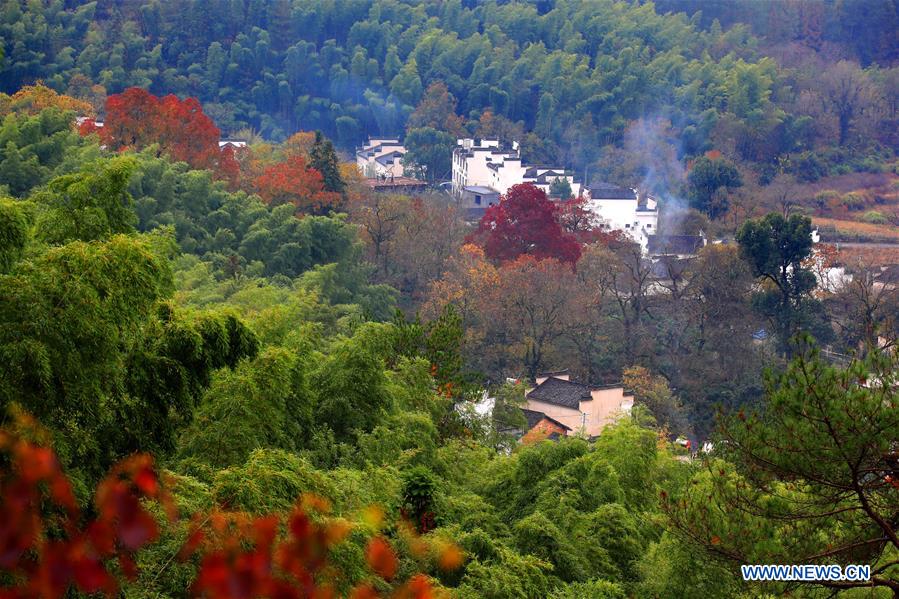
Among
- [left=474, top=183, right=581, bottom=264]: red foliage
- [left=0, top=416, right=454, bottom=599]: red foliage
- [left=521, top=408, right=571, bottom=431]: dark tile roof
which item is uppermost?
[left=0, top=416, right=454, bottom=599]: red foliage

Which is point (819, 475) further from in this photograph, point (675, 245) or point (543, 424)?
point (675, 245)

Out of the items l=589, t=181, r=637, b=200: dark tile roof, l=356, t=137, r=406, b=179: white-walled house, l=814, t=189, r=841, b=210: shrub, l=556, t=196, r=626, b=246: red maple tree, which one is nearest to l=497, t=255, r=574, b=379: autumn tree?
l=556, t=196, r=626, b=246: red maple tree

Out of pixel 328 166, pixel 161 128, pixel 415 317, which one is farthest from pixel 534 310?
pixel 161 128

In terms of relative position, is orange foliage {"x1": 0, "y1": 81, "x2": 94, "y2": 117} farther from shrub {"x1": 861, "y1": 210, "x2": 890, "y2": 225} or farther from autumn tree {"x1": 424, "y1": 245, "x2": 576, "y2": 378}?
shrub {"x1": 861, "y1": 210, "x2": 890, "y2": 225}

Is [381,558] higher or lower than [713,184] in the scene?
higher

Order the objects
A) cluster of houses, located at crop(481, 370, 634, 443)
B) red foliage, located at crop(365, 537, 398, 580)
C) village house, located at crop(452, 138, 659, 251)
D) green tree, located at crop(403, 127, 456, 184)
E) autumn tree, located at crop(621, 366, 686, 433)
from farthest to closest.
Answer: green tree, located at crop(403, 127, 456, 184) < village house, located at crop(452, 138, 659, 251) < autumn tree, located at crop(621, 366, 686, 433) < cluster of houses, located at crop(481, 370, 634, 443) < red foliage, located at crop(365, 537, 398, 580)

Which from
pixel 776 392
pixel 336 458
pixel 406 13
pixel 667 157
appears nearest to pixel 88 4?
pixel 406 13
